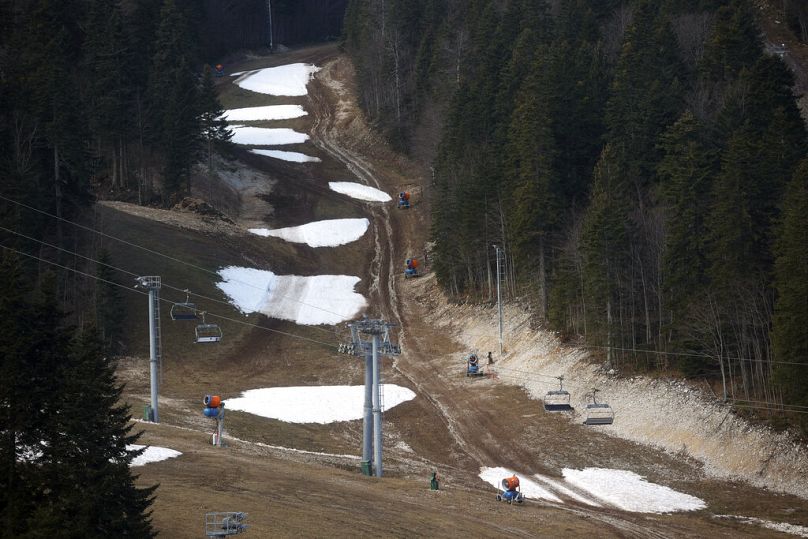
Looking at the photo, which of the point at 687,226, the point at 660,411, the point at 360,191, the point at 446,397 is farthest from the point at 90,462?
the point at 360,191

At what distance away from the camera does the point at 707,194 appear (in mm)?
56844

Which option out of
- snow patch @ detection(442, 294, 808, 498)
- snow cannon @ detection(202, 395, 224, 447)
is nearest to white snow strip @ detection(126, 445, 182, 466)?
snow cannon @ detection(202, 395, 224, 447)

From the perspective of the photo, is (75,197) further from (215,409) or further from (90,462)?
(90,462)

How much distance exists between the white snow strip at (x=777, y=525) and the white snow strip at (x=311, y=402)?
76.7 feet

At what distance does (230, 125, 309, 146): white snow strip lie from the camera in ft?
392

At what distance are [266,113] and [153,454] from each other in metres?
96.7

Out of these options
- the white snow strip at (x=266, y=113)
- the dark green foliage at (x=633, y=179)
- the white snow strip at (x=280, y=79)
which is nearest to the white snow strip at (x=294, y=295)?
the dark green foliage at (x=633, y=179)

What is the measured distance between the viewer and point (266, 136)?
403 ft

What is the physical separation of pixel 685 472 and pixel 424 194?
54940mm

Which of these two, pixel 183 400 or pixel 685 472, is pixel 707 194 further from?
pixel 183 400

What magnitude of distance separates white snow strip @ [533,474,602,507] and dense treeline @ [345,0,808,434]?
33.2ft

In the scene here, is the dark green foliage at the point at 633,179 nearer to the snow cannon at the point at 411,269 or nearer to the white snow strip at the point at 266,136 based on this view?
the snow cannon at the point at 411,269

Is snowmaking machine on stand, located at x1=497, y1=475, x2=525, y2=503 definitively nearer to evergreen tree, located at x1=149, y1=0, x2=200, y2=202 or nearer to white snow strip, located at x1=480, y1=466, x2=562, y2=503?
white snow strip, located at x1=480, y1=466, x2=562, y2=503

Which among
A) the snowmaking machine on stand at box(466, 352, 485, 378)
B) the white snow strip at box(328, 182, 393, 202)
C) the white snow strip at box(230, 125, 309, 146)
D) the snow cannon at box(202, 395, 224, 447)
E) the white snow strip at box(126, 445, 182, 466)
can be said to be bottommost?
the white snow strip at box(126, 445, 182, 466)
